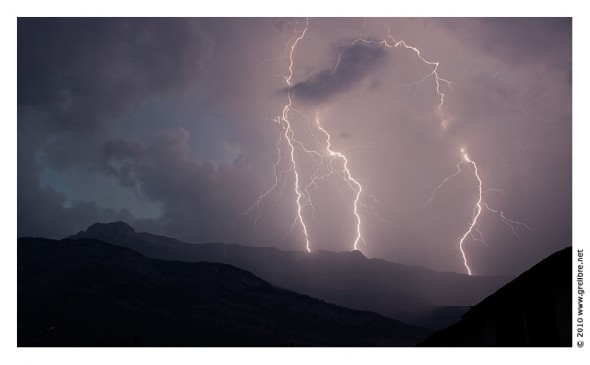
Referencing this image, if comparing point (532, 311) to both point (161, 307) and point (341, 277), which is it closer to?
point (161, 307)

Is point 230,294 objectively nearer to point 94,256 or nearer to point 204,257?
point 94,256

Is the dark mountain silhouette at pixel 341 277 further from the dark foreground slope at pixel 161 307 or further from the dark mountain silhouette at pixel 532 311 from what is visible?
the dark mountain silhouette at pixel 532 311

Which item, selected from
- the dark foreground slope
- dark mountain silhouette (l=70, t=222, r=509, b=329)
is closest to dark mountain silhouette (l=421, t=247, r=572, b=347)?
the dark foreground slope

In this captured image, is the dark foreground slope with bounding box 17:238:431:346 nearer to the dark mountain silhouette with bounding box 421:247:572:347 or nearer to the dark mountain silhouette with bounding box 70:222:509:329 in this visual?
the dark mountain silhouette with bounding box 70:222:509:329

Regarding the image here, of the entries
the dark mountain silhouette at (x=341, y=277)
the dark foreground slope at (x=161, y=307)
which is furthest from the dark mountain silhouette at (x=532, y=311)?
the dark mountain silhouette at (x=341, y=277)

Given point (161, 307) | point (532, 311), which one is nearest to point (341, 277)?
point (161, 307)

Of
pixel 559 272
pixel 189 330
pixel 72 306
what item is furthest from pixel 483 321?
pixel 72 306
